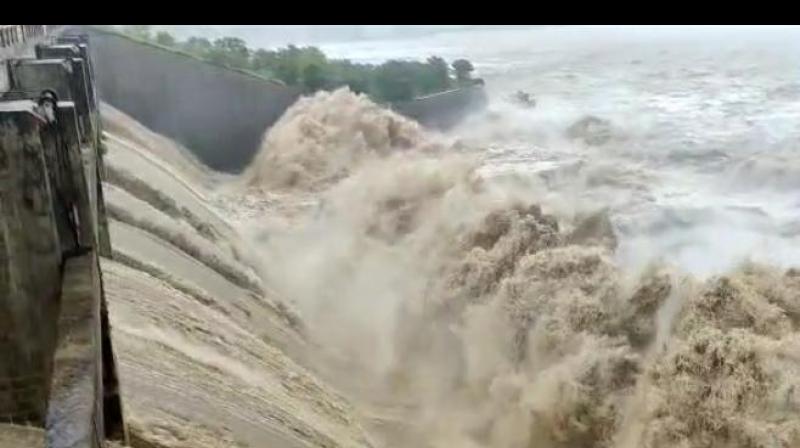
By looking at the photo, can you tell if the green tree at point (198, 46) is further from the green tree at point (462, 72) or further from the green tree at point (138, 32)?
the green tree at point (462, 72)

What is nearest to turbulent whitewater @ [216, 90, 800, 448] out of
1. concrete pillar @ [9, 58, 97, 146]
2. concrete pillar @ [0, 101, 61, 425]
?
concrete pillar @ [9, 58, 97, 146]

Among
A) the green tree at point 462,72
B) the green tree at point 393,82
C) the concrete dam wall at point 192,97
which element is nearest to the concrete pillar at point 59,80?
the concrete dam wall at point 192,97

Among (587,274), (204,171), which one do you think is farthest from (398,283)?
(204,171)

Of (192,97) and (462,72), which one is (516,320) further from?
(462,72)

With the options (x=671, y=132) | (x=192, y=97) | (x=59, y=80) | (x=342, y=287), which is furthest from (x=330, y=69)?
(x=59, y=80)

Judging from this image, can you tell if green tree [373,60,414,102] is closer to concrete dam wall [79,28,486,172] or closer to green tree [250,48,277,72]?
concrete dam wall [79,28,486,172]
